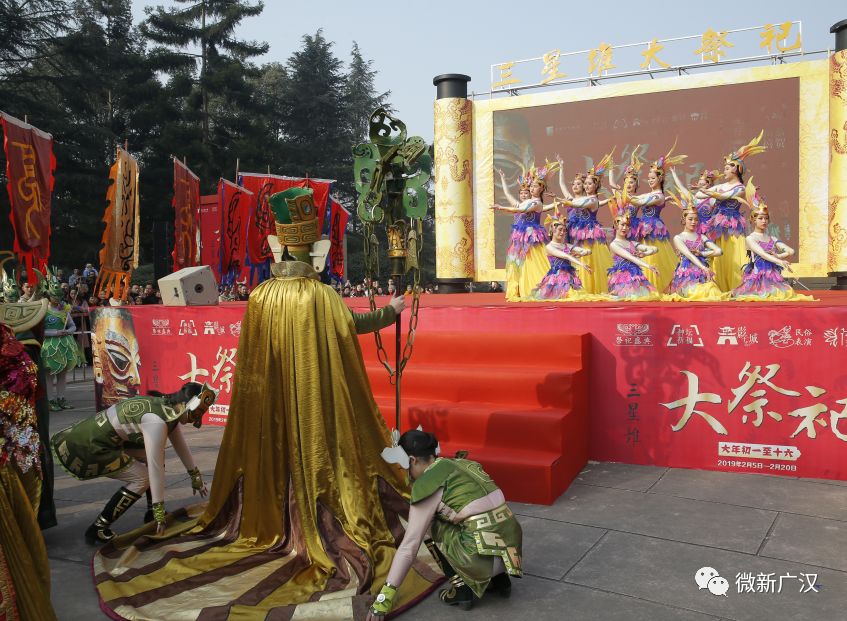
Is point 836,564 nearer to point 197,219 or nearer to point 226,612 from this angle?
point 226,612

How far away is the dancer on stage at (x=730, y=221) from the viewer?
698 centimetres

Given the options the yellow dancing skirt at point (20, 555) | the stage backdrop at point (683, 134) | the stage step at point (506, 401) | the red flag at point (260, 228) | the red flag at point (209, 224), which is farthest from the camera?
the red flag at point (209, 224)

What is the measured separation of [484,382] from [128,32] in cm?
2484

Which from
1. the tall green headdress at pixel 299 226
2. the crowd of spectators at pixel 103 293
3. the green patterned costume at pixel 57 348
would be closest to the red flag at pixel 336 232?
the crowd of spectators at pixel 103 293

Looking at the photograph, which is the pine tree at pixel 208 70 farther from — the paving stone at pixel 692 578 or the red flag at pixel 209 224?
the paving stone at pixel 692 578

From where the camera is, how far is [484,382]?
4938mm

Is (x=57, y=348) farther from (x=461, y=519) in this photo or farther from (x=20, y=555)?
(x=461, y=519)

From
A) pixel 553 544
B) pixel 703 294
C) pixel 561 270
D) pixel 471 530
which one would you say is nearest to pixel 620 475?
pixel 553 544

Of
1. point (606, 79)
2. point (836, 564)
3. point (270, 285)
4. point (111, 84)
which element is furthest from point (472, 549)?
point (111, 84)

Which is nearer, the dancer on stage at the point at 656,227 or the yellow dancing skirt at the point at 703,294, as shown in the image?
the yellow dancing skirt at the point at 703,294

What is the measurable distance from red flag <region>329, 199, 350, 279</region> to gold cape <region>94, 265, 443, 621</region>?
9341 mm

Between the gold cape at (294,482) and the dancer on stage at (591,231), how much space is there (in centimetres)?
497

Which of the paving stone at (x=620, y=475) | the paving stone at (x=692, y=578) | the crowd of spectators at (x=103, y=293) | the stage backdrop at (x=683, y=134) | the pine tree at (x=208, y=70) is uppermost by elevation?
the pine tree at (x=208, y=70)

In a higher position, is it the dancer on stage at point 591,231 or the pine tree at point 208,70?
the pine tree at point 208,70
